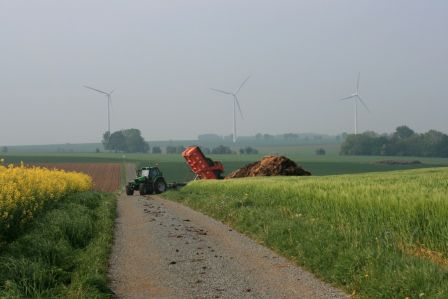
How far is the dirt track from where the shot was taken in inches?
374

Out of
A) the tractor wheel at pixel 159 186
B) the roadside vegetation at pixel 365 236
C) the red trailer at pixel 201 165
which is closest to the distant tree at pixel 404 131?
the red trailer at pixel 201 165

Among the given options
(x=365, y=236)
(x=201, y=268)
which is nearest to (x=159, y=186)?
(x=201, y=268)

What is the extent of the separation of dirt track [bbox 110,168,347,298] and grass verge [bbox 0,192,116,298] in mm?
476

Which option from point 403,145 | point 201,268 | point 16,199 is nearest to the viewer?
point 201,268

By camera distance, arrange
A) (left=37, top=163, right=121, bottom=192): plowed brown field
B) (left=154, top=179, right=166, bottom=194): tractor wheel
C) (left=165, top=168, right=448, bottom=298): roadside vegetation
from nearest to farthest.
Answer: (left=165, top=168, right=448, bottom=298): roadside vegetation
(left=154, top=179, right=166, bottom=194): tractor wheel
(left=37, top=163, right=121, bottom=192): plowed brown field

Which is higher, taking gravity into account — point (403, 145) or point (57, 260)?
point (403, 145)

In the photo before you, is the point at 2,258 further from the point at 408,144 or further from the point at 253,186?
the point at 408,144

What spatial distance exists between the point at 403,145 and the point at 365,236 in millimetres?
143985

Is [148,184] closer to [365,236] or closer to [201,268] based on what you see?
[201,268]

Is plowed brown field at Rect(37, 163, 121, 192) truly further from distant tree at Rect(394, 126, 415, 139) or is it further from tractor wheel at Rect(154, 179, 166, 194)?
distant tree at Rect(394, 126, 415, 139)

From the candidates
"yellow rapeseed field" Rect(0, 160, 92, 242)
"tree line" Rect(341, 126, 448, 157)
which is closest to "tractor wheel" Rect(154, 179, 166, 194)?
"yellow rapeseed field" Rect(0, 160, 92, 242)

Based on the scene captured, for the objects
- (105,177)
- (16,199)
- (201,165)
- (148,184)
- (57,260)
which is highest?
(16,199)

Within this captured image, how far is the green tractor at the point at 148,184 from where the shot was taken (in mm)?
44906

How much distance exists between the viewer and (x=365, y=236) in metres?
11.9
